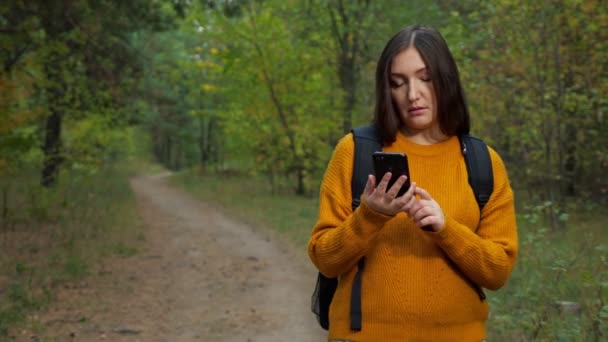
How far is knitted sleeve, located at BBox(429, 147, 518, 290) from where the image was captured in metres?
1.81

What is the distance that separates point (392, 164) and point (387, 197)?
3.8 inches

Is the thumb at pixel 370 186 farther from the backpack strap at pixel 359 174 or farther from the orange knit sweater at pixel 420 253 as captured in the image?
the backpack strap at pixel 359 174

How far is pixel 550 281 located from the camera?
616 cm

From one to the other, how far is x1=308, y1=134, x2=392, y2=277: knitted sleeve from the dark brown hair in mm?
138

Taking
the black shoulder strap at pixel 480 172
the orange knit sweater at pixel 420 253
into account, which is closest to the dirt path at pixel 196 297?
the orange knit sweater at pixel 420 253

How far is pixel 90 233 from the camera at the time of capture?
42.2 ft

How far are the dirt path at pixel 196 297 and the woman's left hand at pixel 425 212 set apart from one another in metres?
5.14

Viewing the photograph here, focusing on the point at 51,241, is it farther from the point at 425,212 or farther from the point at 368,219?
the point at 425,212

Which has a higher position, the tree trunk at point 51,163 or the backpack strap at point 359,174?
the backpack strap at point 359,174

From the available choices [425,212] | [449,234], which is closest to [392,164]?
[425,212]

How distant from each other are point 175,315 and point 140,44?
798 inches

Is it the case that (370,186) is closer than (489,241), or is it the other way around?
(370,186)

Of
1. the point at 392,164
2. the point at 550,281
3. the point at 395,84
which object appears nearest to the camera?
the point at 392,164

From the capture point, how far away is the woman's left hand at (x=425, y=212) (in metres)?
1.74
